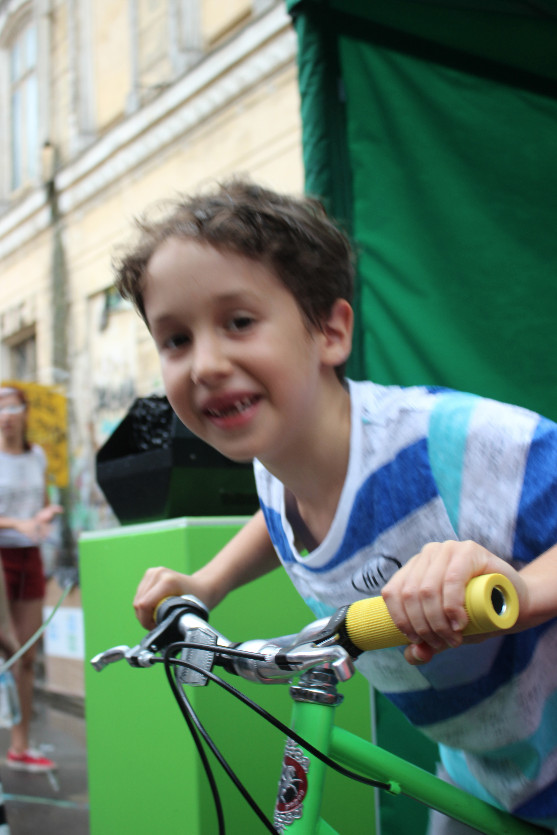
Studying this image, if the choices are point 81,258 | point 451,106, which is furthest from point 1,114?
point 451,106

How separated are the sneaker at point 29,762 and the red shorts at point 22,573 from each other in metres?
0.69

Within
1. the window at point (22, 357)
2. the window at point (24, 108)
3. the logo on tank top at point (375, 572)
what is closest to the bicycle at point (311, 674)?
the logo on tank top at point (375, 572)

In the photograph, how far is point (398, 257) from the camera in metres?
2.23

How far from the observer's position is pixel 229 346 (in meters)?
0.89

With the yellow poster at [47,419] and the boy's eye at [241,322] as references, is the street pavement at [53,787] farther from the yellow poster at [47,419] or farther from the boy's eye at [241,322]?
the boy's eye at [241,322]

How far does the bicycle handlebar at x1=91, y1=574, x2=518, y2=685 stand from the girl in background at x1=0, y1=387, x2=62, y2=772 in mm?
2808

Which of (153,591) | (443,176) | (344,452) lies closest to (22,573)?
(443,176)

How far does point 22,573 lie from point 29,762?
2.75ft

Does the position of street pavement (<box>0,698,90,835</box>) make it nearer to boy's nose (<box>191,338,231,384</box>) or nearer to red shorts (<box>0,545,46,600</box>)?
red shorts (<box>0,545,46,600</box>)

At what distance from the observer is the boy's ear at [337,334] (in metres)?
1.06

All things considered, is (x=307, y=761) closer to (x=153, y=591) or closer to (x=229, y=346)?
(x=153, y=591)

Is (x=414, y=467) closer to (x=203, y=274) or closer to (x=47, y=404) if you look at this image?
(x=203, y=274)

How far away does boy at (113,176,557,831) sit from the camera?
0.91 metres

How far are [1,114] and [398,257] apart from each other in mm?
8271
